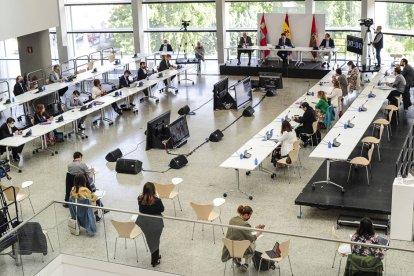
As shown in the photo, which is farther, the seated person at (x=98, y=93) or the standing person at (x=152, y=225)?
the seated person at (x=98, y=93)

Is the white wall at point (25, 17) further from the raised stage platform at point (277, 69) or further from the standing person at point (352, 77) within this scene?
the standing person at point (352, 77)

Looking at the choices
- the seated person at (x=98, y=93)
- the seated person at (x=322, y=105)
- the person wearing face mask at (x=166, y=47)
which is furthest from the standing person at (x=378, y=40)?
the seated person at (x=98, y=93)

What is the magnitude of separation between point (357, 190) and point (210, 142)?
550cm

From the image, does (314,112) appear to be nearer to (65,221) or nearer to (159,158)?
(159,158)

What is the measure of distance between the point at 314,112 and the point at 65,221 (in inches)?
305

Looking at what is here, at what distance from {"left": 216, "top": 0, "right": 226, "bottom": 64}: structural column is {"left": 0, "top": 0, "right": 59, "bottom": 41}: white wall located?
7.10 m

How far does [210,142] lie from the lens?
765 inches

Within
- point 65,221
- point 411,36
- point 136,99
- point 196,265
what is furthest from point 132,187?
point 411,36

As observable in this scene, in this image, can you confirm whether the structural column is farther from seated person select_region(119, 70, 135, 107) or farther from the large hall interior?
seated person select_region(119, 70, 135, 107)

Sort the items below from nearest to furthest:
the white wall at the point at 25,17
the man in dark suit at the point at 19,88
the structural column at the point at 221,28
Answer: the white wall at the point at 25,17, the man in dark suit at the point at 19,88, the structural column at the point at 221,28

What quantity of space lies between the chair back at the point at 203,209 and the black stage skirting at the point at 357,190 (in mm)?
2041

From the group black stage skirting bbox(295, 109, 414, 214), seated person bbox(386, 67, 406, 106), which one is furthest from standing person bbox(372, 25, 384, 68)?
black stage skirting bbox(295, 109, 414, 214)

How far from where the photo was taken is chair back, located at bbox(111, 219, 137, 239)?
1213cm

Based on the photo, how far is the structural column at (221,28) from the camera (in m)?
29.6
